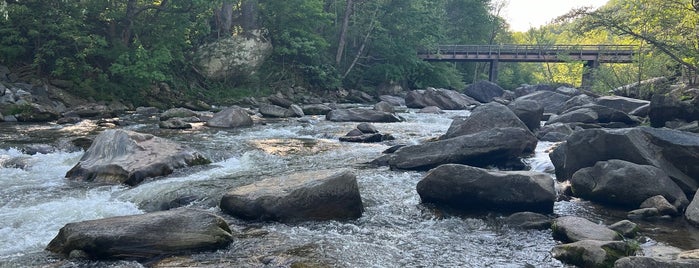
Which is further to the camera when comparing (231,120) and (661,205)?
(231,120)

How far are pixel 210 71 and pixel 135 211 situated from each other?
2645cm

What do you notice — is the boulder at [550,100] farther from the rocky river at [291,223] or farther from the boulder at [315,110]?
the rocky river at [291,223]

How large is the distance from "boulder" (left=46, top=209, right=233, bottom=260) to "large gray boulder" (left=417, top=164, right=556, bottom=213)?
4404 mm

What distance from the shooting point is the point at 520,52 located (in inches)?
2327

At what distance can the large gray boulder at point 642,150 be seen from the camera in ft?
36.1

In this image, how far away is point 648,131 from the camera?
39.0 feet

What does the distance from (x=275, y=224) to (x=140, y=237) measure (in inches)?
89.2

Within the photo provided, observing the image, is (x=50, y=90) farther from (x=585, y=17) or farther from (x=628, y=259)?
(x=628, y=259)

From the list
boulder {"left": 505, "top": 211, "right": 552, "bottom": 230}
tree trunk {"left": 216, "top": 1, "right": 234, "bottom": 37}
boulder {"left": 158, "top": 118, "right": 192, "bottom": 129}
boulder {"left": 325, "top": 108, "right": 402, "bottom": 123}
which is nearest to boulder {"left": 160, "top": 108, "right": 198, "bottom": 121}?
boulder {"left": 158, "top": 118, "right": 192, "bottom": 129}

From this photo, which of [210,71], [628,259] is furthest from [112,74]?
[628,259]

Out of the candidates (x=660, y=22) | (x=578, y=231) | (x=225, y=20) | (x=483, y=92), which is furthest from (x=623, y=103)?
(x=225, y=20)

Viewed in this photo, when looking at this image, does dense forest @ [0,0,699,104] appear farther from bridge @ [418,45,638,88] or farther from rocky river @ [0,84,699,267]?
rocky river @ [0,84,699,267]

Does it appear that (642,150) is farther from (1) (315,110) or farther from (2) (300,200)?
(1) (315,110)

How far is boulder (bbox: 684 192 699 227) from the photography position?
29.8 ft
